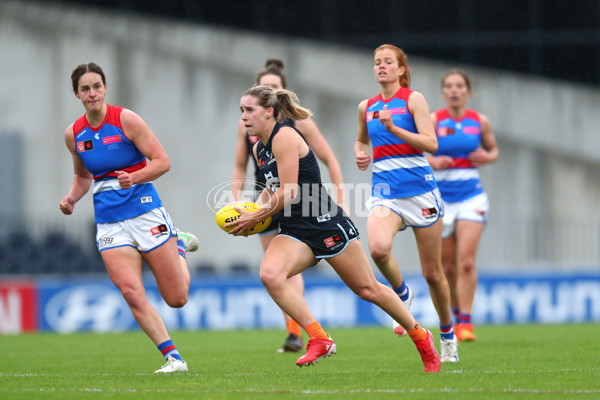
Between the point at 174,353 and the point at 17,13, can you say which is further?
the point at 17,13

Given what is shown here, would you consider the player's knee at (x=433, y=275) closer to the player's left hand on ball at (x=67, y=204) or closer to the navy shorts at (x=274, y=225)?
the navy shorts at (x=274, y=225)

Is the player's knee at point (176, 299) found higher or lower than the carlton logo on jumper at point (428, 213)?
lower

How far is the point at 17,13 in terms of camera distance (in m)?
19.5

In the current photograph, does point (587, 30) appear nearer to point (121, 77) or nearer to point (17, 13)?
point (121, 77)

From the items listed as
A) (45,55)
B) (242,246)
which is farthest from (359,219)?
(45,55)

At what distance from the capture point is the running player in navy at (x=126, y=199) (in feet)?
22.1

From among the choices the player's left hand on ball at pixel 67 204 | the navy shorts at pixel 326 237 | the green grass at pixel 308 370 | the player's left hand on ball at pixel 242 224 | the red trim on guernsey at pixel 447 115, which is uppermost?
the red trim on guernsey at pixel 447 115

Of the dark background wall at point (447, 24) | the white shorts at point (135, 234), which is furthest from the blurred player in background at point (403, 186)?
the dark background wall at point (447, 24)

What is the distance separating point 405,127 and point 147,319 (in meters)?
2.52

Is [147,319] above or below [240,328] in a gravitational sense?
above

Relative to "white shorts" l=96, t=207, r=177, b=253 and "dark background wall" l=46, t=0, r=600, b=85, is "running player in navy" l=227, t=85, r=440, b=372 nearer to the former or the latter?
"white shorts" l=96, t=207, r=177, b=253

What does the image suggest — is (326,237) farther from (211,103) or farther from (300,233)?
(211,103)

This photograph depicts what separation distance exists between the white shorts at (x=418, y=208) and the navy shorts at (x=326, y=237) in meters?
1.02

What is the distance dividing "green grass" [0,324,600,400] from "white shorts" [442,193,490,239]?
1270 millimetres
